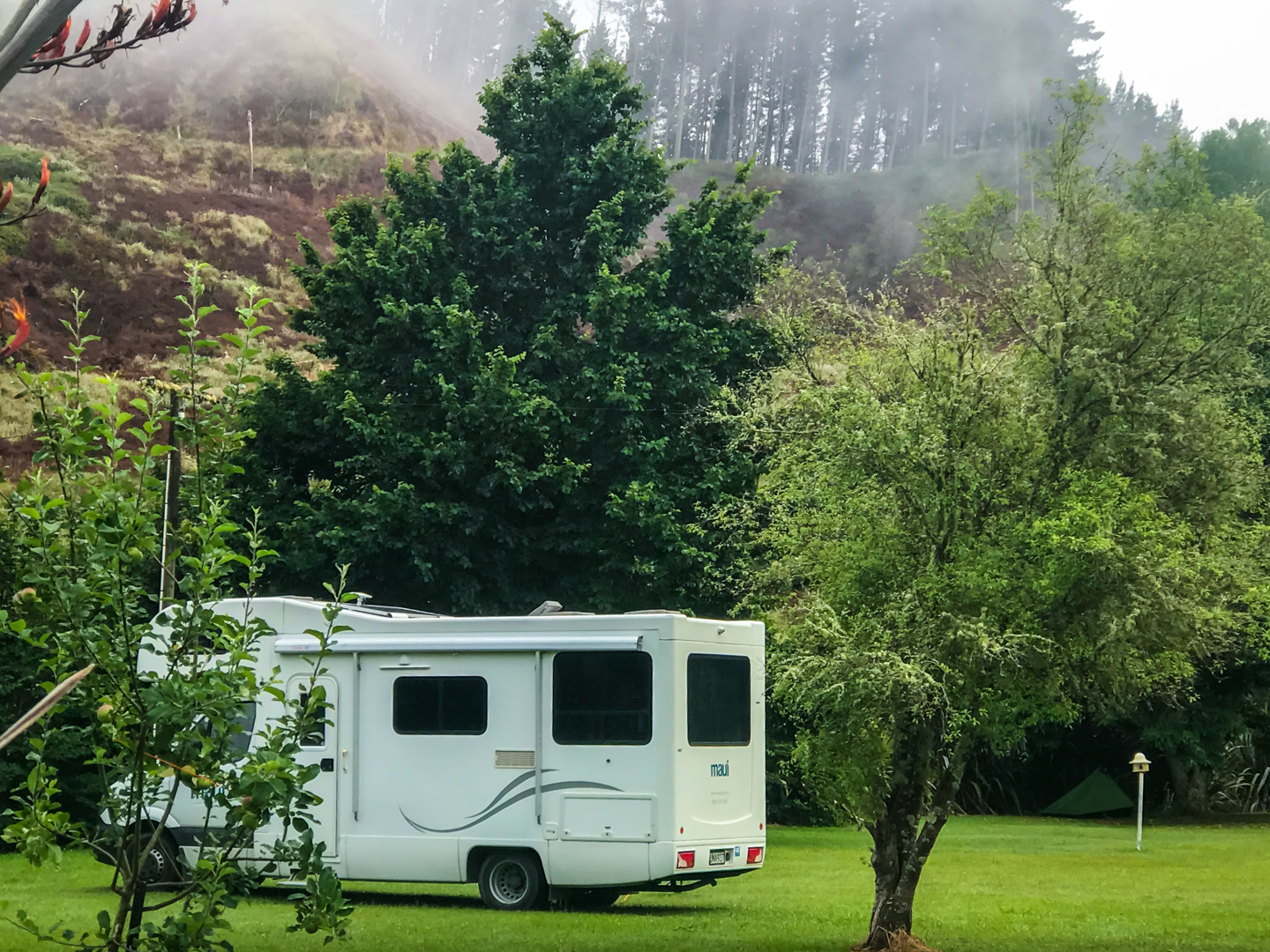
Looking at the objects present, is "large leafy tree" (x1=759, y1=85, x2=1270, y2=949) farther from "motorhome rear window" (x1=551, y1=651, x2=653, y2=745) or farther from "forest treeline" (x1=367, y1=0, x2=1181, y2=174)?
"forest treeline" (x1=367, y1=0, x2=1181, y2=174)

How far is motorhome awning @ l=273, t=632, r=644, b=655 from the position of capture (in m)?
13.8

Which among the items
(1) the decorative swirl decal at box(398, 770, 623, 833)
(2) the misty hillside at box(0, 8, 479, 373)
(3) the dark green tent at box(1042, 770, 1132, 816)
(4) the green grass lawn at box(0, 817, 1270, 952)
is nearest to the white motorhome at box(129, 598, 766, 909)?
(1) the decorative swirl decal at box(398, 770, 623, 833)

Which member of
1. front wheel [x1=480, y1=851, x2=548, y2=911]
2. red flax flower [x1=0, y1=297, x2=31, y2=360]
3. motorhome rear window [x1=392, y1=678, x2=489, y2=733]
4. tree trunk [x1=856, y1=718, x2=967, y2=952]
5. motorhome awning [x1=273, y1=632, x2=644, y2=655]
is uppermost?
red flax flower [x1=0, y1=297, x2=31, y2=360]

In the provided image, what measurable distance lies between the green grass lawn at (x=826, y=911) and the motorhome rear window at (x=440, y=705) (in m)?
1.78

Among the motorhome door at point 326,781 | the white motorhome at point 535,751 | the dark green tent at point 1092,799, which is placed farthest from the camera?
the dark green tent at point 1092,799

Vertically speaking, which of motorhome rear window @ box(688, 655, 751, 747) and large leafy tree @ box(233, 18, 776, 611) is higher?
large leafy tree @ box(233, 18, 776, 611)

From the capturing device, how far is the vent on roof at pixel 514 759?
14.1 m

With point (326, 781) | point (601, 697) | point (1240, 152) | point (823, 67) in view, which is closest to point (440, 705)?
point (326, 781)

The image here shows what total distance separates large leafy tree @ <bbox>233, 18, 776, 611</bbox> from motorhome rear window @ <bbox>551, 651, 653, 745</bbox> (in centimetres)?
964

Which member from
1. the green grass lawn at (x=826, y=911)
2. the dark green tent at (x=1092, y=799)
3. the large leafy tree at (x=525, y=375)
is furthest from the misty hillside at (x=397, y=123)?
the green grass lawn at (x=826, y=911)

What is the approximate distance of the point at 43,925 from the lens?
1286 centimetres

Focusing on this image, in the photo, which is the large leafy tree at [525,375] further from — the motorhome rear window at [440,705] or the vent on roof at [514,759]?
the vent on roof at [514,759]

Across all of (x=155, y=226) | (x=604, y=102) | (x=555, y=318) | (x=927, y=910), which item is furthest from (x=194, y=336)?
(x=155, y=226)

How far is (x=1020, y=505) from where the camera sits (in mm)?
11586
